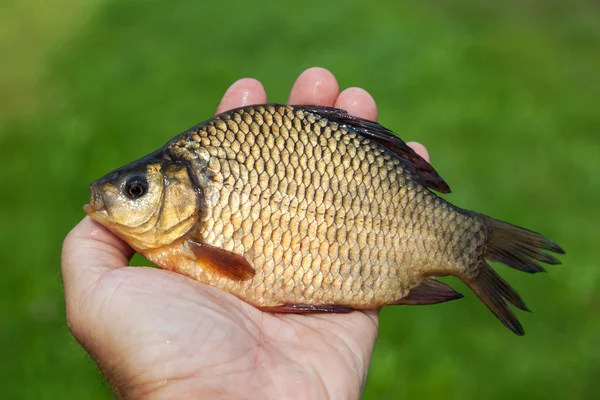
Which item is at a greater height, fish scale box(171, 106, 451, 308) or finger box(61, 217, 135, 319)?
fish scale box(171, 106, 451, 308)

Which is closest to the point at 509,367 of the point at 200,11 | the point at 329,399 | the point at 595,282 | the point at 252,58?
the point at 595,282

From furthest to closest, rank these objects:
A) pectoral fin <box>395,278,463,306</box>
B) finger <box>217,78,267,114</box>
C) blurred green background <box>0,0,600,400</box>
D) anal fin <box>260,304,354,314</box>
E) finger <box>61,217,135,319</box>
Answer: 1. blurred green background <box>0,0,600,400</box>
2. finger <box>217,78,267,114</box>
3. pectoral fin <box>395,278,463,306</box>
4. anal fin <box>260,304,354,314</box>
5. finger <box>61,217,135,319</box>

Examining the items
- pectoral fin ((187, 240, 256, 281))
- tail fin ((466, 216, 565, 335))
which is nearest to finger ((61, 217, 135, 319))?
pectoral fin ((187, 240, 256, 281))

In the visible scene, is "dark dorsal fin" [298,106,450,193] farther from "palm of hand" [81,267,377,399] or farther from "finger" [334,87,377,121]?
"palm of hand" [81,267,377,399]

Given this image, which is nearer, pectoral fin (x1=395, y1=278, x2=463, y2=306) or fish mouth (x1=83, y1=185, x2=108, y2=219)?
fish mouth (x1=83, y1=185, x2=108, y2=219)

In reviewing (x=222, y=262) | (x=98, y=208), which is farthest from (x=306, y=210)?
(x=98, y=208)

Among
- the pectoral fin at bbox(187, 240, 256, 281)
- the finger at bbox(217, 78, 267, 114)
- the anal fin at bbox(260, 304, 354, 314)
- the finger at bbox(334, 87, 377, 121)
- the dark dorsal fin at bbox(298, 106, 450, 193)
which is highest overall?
the finger at bbox(334, 87, 377, 121)

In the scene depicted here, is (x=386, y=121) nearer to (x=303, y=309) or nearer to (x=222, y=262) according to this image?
(x=303, y=309)
